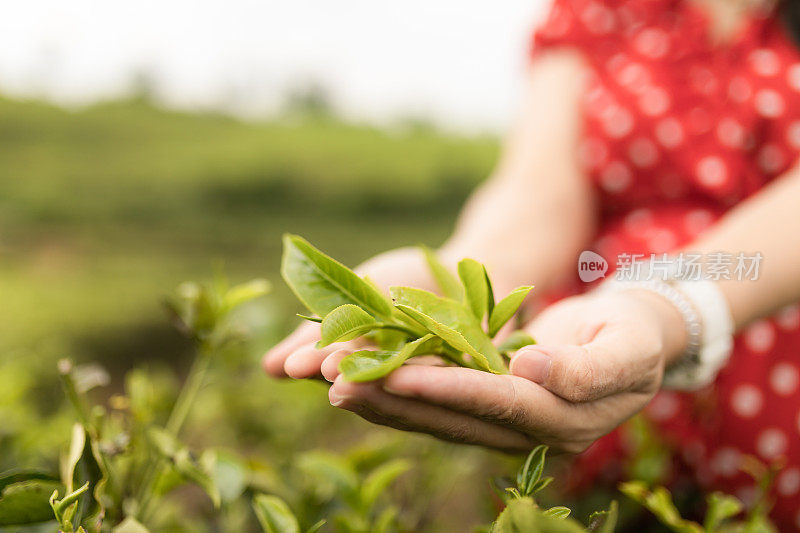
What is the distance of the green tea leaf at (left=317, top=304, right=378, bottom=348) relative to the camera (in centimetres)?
34

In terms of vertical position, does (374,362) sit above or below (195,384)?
above

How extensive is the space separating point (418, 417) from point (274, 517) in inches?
6.2

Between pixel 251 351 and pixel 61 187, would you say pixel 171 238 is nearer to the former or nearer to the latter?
pixel 61 187

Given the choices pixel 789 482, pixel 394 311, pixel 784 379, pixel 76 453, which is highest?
pixel 394 311

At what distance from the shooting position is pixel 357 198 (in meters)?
3.80

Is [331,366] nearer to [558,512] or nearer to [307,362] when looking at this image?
[307,362]

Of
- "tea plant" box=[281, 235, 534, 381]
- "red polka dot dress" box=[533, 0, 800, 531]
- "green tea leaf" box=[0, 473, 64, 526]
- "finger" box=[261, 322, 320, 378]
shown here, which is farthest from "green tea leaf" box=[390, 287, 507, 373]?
"red polka dot dress" box=[533, 0, 800, 531]

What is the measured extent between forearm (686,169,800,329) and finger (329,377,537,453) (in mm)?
289

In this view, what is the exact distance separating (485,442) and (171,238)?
3.01m

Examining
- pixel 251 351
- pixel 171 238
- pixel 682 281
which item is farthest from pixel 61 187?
pixel 682 281

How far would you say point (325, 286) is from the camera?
40cm

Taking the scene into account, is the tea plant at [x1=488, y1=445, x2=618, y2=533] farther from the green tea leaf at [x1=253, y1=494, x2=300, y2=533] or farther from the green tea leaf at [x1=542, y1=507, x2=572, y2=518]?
the green tea leaf at [x1=253, y1=494, x2=300, y2=533]

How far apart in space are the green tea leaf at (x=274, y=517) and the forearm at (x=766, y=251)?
451 millimetres

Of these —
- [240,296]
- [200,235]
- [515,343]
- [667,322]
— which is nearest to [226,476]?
[240,296]
